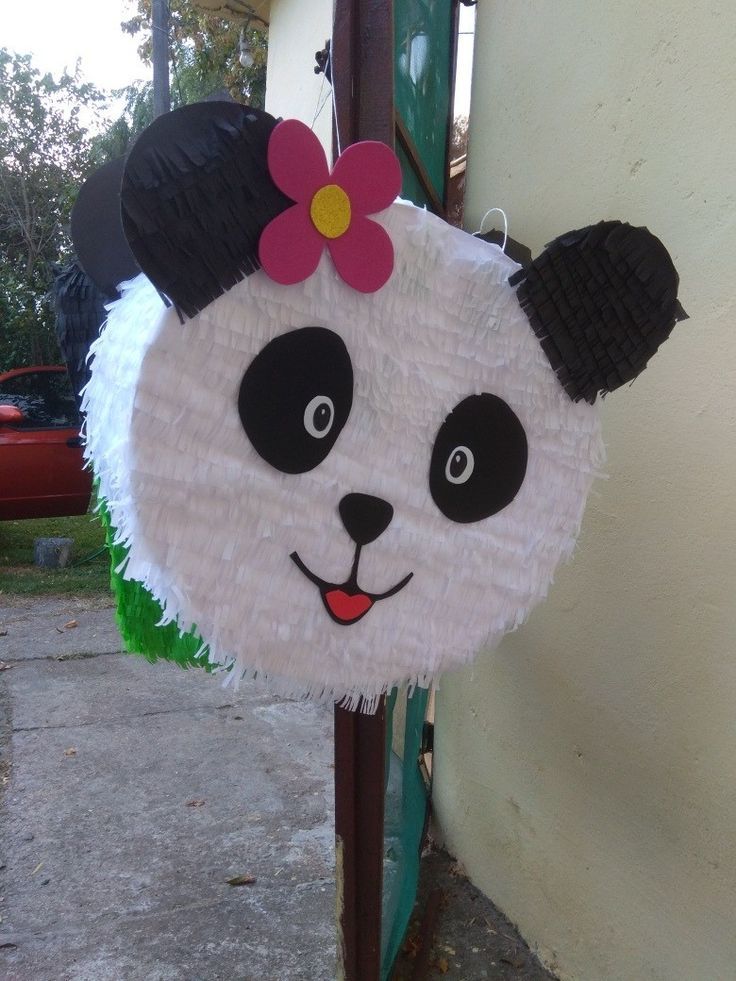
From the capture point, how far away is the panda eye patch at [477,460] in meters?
1.22

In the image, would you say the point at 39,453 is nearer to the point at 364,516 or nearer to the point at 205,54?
the point at 205,54

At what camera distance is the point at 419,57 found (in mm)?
1876

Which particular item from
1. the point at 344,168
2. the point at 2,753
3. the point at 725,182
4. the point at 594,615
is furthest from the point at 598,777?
the point at 2,753

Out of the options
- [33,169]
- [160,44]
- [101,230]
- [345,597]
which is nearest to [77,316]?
[101,230]

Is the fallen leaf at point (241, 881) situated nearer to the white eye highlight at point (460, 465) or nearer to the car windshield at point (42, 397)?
the white eye highlight at point (460, 465)

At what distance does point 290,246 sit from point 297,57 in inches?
154

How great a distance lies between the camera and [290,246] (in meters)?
1.00

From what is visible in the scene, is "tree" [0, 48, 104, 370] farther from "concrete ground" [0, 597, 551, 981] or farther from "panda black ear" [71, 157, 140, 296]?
"panda black ear" [71, 157, 140, 296]

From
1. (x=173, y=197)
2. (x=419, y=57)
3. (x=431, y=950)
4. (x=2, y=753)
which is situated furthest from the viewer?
(x=2, y=753)

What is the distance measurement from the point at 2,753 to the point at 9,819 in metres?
0.54

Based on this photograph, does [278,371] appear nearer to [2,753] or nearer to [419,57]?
[419,57]

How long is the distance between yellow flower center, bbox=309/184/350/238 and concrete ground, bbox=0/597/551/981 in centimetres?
191

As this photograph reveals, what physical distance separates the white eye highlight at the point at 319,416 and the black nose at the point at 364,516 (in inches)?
3.7

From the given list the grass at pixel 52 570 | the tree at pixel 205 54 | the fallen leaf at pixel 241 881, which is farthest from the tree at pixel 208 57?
the fallen leaf at pixel 241 881
